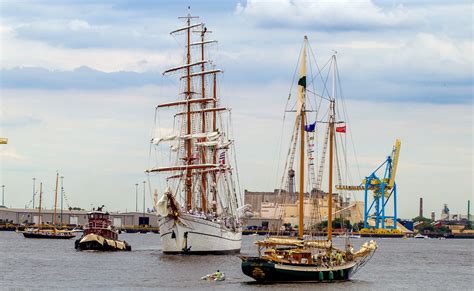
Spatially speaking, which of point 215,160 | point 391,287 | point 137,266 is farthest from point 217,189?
point 391,287

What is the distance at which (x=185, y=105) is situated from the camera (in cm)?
12375

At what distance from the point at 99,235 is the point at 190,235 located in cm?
1956

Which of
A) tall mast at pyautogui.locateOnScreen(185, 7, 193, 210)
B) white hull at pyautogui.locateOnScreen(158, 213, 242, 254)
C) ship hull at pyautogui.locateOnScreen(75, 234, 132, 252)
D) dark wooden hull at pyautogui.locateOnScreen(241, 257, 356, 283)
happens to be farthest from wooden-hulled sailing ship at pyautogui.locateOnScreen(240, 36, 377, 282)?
ship hull at pyautogui.locateOnScreen(75, 234, 132, 252)

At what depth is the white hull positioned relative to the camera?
4400 inches

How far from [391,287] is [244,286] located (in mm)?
12517

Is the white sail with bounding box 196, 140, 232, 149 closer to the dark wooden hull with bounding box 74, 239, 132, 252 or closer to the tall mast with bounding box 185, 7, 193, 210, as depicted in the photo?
the tall mast with bounding box 185, 7, 193, 210

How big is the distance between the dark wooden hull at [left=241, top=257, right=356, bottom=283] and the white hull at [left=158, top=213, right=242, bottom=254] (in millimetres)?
36624

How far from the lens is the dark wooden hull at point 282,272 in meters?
73.2

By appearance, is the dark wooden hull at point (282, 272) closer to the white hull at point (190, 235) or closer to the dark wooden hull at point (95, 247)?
the white hull at point (190, 235)

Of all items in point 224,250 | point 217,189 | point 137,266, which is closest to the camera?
point 137,266

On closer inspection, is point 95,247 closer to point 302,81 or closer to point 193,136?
point 193,136

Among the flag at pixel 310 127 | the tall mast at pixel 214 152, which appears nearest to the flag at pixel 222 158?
the tall mast at pixel 214 152

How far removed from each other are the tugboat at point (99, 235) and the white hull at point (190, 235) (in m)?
13.5

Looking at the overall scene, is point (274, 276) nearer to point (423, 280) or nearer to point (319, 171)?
point (319, 171)
